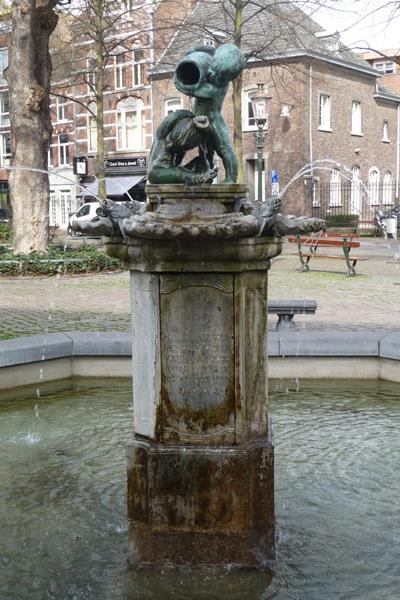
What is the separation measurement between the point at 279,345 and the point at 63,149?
1656 inches

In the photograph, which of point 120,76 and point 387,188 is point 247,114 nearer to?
point 120,76

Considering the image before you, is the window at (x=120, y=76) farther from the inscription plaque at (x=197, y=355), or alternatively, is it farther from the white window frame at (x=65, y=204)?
the inscription plaque at (x=197, y=355)

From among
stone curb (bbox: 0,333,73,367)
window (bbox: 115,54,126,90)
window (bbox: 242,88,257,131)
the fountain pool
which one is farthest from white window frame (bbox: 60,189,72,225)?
the fountain pool

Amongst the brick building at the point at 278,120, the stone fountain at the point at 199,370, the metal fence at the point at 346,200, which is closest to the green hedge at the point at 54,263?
the stone fountain at the point at 199,370

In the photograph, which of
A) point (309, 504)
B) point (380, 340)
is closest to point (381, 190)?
point (380, 340)

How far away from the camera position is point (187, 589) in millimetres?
3500

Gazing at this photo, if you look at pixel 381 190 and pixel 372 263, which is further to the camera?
pixel 381 190

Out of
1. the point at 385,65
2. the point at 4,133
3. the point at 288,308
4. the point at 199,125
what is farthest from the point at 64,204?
the point at 199,125

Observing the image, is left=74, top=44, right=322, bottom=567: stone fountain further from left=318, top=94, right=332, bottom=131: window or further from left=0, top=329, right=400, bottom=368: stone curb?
left=318, top=94, right=332, bottom=131: window

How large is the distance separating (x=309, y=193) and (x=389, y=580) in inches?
1314

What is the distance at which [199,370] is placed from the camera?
12.0 ft

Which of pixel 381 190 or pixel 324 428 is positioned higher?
pixel 381 190

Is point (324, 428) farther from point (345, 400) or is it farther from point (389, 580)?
point (389, 580)

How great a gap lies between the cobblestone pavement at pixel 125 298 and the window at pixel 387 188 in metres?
23.7
